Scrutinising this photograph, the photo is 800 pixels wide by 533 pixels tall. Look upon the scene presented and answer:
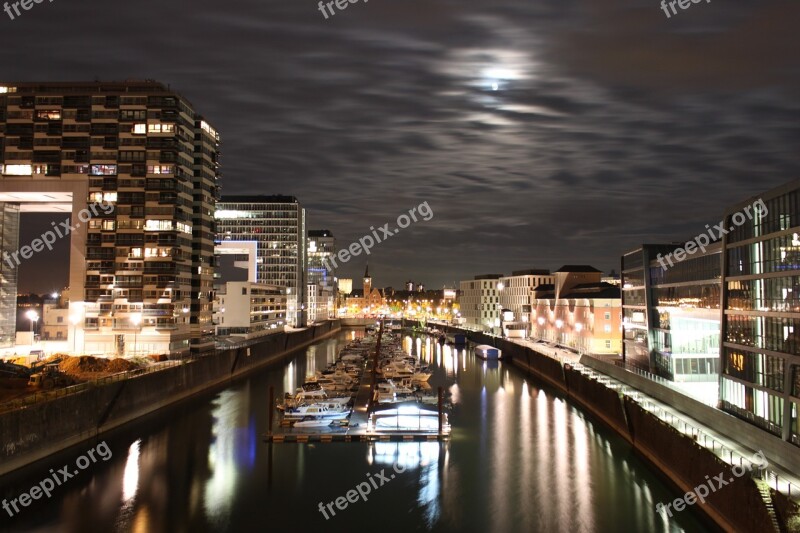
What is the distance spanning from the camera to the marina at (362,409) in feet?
123

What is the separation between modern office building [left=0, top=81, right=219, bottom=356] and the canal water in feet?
67.6

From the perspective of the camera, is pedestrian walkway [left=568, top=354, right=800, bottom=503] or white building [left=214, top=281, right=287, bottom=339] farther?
white building [left=214, top=281, right=287, bottom=339]

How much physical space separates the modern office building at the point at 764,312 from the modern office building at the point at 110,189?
51.1 m

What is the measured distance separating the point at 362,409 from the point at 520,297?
68.6 m

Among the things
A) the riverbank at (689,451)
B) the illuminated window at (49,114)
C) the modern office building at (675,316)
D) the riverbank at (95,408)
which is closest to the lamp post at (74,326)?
the riverbank at (95,408)

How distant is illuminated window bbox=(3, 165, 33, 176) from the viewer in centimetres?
5875

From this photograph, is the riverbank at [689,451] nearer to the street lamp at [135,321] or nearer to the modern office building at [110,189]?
the modern office building at [110,189]

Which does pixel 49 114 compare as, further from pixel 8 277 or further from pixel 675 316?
pixel 675 316

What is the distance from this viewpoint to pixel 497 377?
226ft

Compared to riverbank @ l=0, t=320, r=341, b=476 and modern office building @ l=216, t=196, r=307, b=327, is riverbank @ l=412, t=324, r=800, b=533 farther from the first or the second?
modern office building @ l=216, t=196, r=307, b=327

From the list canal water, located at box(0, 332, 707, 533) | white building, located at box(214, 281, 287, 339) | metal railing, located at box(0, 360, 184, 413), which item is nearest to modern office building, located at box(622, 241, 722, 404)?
canal water, located at box(0, 332, 707, 533)

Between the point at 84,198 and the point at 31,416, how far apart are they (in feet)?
121

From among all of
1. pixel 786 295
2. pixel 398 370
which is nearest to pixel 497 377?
pixel 398 370

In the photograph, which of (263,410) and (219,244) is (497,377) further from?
(219,244)
